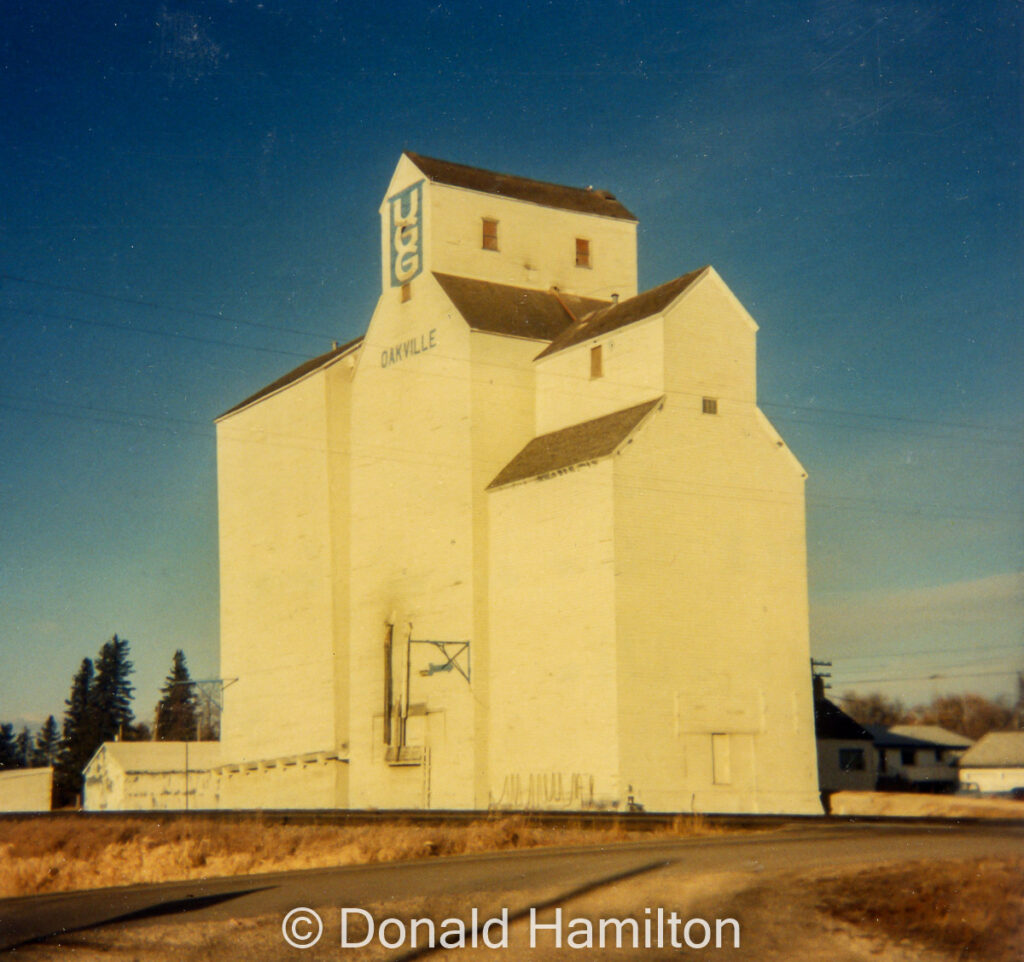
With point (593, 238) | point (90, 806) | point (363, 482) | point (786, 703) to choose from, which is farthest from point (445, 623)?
point (90, 806)

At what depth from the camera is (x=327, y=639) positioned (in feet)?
167

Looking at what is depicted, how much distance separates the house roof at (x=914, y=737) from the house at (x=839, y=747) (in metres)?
11.1

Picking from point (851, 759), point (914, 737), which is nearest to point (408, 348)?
point (851, 759)

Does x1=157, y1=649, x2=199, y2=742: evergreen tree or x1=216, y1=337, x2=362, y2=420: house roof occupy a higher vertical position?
x1=216, y1=337, x2=362, y2=420: house roof

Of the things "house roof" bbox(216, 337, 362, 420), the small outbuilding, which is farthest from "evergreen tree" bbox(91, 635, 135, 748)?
"house roof" bbox(216, 337, 362, 420)

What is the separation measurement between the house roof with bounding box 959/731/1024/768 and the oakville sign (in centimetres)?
5060

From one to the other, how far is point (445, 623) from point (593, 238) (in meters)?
18.2

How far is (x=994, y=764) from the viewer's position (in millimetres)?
80875

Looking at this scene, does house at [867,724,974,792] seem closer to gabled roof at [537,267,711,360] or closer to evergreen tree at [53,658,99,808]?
gabled roof at [537,267,711,360]

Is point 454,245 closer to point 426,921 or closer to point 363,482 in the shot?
point 363,482

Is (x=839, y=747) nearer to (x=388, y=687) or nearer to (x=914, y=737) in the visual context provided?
(x=388, y=687)

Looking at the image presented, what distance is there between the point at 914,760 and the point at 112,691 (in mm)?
68061

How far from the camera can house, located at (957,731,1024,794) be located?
260 ft

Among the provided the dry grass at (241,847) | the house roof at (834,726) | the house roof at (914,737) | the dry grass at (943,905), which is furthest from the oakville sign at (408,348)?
the house roof at (914,737)
